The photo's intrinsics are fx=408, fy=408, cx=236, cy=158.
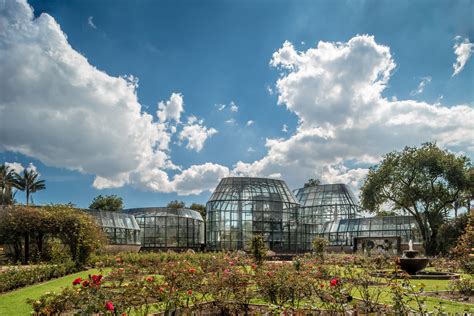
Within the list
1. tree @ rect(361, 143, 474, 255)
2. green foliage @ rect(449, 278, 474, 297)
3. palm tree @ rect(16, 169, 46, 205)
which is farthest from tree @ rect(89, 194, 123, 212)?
green foliage @ rect(449, 278, 474, 297)

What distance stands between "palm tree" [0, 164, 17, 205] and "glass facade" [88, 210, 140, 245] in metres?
16.4

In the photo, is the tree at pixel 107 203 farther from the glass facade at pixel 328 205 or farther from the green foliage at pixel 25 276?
the green foliage at pixel 25 276

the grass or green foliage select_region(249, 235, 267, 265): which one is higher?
green foliage select_region(249, 235, 267, 265)

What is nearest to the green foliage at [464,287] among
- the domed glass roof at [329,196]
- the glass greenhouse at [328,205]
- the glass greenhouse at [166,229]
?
the glass greenhouse at [166,229]

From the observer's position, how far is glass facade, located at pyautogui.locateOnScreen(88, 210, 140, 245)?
4125cm

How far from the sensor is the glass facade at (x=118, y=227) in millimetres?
41250

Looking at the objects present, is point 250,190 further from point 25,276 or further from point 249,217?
point 25,276

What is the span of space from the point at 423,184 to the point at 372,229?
10.5 metres

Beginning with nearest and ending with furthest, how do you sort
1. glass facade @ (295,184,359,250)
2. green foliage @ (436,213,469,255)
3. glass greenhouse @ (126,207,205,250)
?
green foliage @ (436,213,469,255)
glass greenhouse @ (126,207,205,250)
glass facade @ (295,184,359,250)

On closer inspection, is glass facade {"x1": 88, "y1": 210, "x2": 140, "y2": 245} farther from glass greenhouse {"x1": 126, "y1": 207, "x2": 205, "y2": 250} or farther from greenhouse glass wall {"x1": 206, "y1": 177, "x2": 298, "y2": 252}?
greenhouse glass wall {"x1": 206, "y1": 177, "x2": 298, "y2": 252}

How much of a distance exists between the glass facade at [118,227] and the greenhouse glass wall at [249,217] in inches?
335

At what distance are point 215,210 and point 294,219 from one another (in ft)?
30.7

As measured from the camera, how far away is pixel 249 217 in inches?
1799

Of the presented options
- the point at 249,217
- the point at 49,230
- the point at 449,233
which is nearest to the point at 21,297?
the point at 49,230
